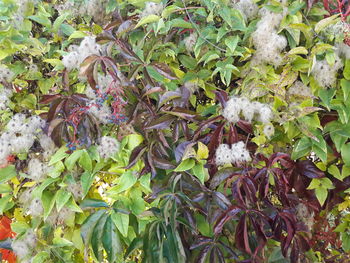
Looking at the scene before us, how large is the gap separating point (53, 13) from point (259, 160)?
2.86 ft

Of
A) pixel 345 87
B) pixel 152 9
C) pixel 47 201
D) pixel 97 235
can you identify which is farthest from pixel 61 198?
pixel 345 87

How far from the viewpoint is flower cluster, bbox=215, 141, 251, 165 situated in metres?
1.07

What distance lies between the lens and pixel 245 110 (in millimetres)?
1085

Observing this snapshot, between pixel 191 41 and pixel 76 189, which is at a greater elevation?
pixel 191 41

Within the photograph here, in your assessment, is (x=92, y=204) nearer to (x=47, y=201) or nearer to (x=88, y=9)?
(x=47, y=201)

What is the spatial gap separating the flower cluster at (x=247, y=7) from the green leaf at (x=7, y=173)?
2.71ft

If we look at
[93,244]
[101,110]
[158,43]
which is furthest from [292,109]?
[93,244]

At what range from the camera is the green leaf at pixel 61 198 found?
1122 millimetres

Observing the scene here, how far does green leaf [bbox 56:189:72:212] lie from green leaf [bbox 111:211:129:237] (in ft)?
0.50

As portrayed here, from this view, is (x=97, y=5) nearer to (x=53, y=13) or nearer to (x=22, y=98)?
(x=53, y=13)

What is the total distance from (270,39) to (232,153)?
33cm

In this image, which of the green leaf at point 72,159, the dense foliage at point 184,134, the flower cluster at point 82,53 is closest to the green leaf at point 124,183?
the dense foliage at point 184,134

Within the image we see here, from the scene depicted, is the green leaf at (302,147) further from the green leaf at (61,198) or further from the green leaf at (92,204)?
the green leaf at (61,198)

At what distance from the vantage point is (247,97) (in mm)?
1118
